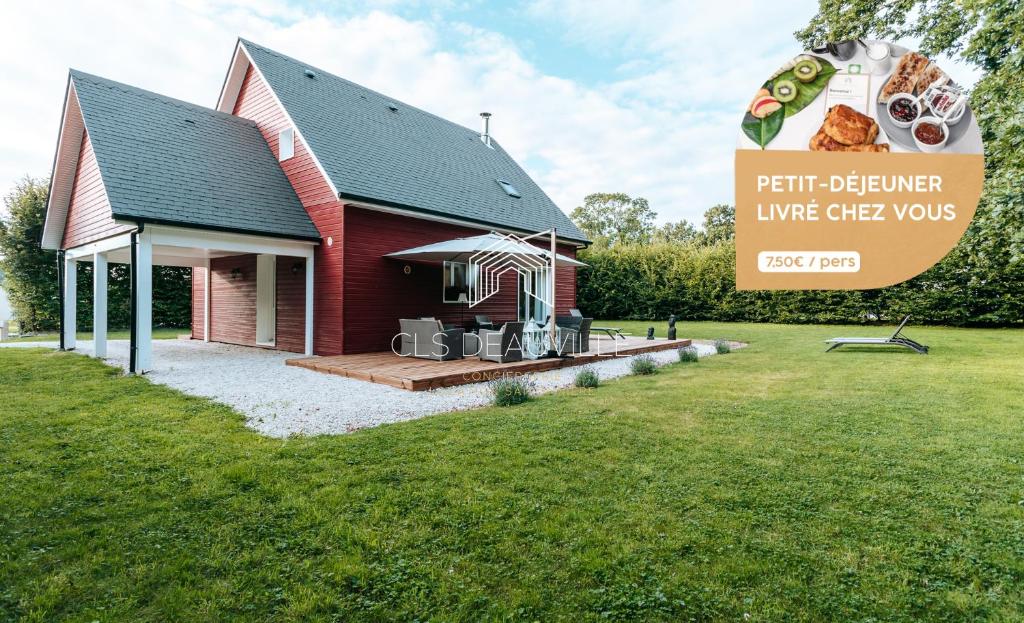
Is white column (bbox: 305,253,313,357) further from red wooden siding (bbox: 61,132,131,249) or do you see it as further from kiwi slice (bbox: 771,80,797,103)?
kiwi slice (bbox: 771,80,797,103)

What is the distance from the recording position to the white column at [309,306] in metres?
9.97

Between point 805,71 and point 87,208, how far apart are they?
40.6ft

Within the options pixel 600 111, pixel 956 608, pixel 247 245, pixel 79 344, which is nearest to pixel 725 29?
pixel 956 608

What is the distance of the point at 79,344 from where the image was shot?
11602 millimetres

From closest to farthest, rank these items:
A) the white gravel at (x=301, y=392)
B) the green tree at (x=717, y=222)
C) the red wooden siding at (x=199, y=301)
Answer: the white gravel at (x=301, y=392) < the red wooden siding at (x=199, y=301) < the green tree at (x=717, y=222)

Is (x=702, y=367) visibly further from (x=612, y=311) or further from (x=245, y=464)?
(x=612, y=311)

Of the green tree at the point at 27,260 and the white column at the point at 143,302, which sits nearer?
the white column at the point at 143,302

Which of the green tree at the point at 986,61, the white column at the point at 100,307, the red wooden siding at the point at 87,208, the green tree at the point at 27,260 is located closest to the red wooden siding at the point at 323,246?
the red wooden siding at the point at 87,208

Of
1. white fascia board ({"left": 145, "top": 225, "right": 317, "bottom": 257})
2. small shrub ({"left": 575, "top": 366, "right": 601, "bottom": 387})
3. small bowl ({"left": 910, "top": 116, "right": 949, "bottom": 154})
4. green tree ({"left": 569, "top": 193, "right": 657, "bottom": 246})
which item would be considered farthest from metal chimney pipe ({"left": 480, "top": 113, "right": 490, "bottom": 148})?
green tree ({"left": 569, "top": 193, "right": 657, "bottom": 246})

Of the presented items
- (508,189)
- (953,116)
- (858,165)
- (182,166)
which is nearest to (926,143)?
(953,116)

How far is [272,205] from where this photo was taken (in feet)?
32.3

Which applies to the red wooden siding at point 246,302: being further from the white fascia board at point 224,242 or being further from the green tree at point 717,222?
the green tree at point 717,222

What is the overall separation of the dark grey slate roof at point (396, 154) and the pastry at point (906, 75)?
8526 mm

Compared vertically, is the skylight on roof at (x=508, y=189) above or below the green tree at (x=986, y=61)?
above
